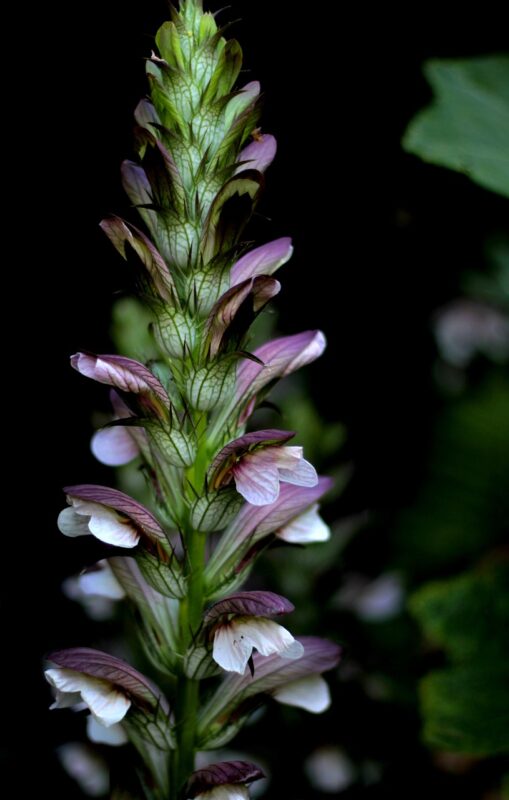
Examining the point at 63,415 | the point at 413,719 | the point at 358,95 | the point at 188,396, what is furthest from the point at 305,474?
the point at 358,95

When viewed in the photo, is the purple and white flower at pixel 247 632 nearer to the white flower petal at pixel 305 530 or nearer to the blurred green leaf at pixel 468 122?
the white flower petal at pixel 305 530

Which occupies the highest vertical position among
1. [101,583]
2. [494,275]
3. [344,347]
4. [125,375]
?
[125,375]

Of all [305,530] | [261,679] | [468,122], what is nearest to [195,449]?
[305,530]

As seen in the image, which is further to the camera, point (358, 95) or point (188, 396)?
point (358, 95)

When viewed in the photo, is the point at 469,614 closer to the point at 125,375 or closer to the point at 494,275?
the point at 125,375

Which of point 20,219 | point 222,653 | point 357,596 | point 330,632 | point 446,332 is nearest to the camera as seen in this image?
point 222,653

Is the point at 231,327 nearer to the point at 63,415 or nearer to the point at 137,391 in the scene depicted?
the point at 137,391

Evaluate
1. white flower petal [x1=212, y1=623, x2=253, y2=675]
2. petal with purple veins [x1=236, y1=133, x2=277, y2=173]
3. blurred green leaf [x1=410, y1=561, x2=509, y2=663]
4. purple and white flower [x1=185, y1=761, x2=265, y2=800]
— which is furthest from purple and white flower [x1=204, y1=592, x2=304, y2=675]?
blurred green leaf [x1=410, y1=561, x2=509, y2=663]
